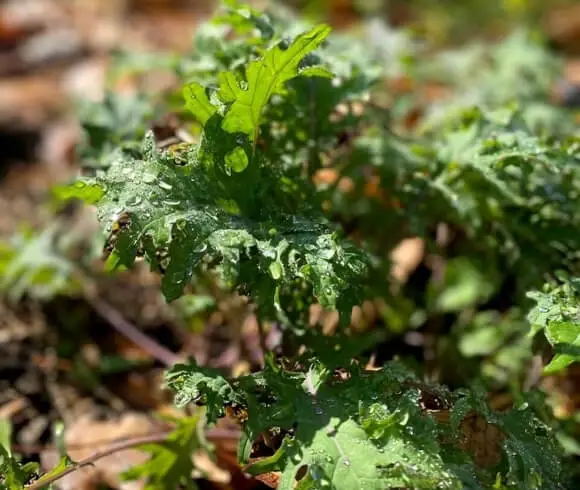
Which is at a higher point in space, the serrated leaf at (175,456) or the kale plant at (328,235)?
the kale plant at (328,235)

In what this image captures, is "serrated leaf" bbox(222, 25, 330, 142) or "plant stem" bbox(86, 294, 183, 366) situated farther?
"plant stem" bbox(86, 294, 183, 366)

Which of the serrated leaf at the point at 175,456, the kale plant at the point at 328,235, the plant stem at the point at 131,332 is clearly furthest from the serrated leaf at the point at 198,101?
the plant stem at the point at 131,332

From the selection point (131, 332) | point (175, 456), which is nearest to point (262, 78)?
point (175, 456)

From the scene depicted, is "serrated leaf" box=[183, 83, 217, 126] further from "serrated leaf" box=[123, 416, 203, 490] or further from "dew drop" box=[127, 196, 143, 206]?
"serrated leaf" box=[123, 416, 203, 490]

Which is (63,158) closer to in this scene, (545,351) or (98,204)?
(98,204)

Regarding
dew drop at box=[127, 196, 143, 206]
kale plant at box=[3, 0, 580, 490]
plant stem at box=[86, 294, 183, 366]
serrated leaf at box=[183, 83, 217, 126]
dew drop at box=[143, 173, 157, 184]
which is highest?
serrated leaf at box=[183, 83, 217, 126]

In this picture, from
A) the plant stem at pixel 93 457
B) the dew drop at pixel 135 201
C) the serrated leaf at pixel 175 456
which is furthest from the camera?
the serrated leaf at pixel 175 456

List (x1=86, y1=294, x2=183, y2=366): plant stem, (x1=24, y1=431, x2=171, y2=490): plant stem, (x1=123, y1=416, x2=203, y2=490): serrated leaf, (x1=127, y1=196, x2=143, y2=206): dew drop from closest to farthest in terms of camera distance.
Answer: (x1=127, y1=196, x2=143, y2=206): dew drop
(x1=24, y1=431, x2=171, y2=490): plant stem
(x1=123, y1=416, x2=203, y2=490): serrated leaf
(x1=86, y1=294, x2=183, y2=366): plant stem

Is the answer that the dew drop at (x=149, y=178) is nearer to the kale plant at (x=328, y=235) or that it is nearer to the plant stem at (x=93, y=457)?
the kale plant at (x=328, y=235)

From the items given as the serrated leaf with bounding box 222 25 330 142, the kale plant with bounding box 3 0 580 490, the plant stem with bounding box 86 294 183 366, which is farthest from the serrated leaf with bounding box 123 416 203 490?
the serrated leaf with bounding box 222 25 330 142

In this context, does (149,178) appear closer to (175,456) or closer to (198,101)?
(198,101)

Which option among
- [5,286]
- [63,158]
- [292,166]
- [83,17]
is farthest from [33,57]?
[292,166]
